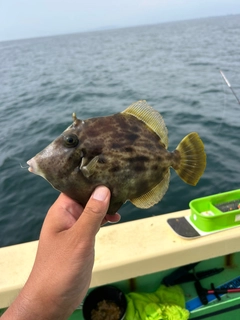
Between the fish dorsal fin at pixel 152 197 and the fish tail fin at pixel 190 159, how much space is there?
11 cm

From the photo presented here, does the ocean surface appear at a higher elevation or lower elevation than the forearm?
lower

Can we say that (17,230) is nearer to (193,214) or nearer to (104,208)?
(193,214)

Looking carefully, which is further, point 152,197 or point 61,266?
point 152,197

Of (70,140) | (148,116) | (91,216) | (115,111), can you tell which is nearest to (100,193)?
(91,216)

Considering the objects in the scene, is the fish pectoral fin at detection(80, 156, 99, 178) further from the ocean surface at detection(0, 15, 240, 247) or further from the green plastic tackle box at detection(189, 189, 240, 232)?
the green plastic tackle box at detection(189, 189, 240, 232)

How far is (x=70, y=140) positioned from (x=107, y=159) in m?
0.25

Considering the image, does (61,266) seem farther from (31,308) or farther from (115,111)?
(115,111)

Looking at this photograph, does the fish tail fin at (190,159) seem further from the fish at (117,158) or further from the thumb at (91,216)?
the thumb at (91,216)

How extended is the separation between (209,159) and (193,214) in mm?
4873

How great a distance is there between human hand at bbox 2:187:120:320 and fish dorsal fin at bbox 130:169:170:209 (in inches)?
16.0

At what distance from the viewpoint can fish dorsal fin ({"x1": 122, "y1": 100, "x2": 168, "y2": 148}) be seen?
2.17 meters

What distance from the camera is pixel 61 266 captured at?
6.12 feet

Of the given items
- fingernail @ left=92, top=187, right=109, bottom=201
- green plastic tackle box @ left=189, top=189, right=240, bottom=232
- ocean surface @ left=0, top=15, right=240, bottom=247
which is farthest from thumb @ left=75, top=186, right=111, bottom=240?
green plastic tackle box @ left=189, top=189, right=240, bottom=232

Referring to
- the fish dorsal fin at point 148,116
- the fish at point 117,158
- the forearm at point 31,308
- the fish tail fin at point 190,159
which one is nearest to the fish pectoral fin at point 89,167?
the fish at point 117,158
